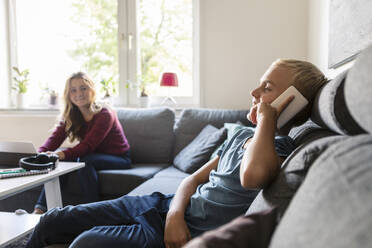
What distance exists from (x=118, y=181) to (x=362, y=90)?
6.70 feet

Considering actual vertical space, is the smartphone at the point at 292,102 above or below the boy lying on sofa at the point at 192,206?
above

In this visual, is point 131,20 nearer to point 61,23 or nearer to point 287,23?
point 61,23

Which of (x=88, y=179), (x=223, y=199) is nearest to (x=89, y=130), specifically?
(x=88, y=179)

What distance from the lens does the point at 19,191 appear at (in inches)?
62.1

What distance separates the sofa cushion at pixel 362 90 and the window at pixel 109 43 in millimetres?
3035

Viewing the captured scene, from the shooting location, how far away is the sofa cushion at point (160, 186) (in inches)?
74.4

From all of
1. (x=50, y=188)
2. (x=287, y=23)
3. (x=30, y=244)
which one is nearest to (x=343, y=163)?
(x=30, y=244)

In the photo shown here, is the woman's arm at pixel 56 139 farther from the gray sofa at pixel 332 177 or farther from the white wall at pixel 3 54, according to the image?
the gray sofa at pixel 332 177

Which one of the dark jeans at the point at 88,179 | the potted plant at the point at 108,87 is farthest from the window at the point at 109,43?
the dark jeans at the point at 88,179

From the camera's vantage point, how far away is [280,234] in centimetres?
50

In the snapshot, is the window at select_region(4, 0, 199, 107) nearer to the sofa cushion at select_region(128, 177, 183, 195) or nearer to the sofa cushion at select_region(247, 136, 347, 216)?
the sofa cushion at select_region(128, 177, 183, 195)

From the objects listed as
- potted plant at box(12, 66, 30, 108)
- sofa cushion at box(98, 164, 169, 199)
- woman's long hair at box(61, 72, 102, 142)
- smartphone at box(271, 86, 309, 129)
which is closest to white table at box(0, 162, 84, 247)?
sofa cushion at box(98, 164, 169, 199)

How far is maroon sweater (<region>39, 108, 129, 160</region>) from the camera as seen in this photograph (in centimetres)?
254

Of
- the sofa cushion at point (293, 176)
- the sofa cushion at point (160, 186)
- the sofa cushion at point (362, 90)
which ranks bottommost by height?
the sofa cushion at point (160, 186)
